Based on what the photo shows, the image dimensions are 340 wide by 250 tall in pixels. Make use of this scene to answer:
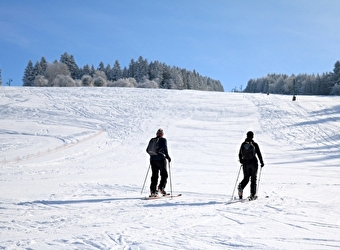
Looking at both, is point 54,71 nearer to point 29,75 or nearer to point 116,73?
point 29,75

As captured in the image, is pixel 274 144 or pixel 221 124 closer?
pixel 274 144

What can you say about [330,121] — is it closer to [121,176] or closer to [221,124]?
[221,124]

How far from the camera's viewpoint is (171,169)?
1528 cm


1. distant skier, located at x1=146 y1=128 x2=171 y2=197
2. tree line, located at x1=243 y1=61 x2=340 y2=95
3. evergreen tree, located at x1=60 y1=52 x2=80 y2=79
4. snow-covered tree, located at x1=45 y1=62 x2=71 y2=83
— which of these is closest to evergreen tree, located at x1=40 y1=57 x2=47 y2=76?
snow-covered tree, located at x1=45 y1=62 x2=71 y2=83

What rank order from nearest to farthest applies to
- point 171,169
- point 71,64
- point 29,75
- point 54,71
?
point 171,169 → point 54,71 → point 29,75 → point 71,64

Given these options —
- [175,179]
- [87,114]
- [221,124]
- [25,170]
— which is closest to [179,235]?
[175,179]

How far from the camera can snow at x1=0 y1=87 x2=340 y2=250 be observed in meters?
5.26

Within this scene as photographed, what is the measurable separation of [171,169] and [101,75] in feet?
274

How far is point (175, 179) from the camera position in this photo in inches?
499

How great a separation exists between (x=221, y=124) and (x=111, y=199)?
63.9 feet

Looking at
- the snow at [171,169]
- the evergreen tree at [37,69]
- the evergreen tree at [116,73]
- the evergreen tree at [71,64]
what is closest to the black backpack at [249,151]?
the snow at [171,169]

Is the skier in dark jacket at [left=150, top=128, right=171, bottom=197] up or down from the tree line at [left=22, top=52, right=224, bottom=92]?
down

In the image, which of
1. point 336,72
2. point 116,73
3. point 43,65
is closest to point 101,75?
point 116,73

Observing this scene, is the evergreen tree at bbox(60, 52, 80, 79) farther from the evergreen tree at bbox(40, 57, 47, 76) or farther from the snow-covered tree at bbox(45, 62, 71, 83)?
the evergreen tree at bbox(40, 57, 47, 76)
